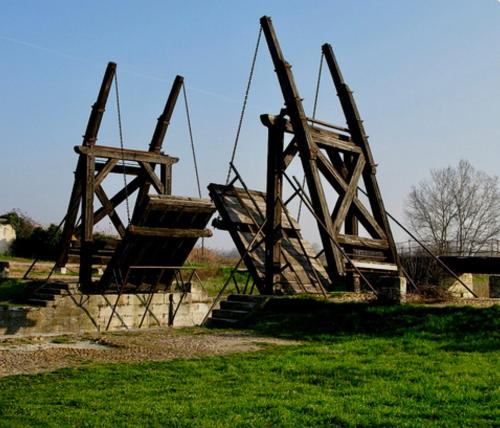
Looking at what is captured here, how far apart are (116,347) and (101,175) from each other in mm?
10425

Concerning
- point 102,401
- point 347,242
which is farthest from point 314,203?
point 102,401

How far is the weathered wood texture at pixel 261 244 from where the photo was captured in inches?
661

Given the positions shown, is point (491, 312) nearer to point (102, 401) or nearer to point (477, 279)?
point (102, 401)

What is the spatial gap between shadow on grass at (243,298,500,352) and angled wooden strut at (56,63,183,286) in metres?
7.70

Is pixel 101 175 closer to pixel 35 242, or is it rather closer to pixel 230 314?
pixel 230 314

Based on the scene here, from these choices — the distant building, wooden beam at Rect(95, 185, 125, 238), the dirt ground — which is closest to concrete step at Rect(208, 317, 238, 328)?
the dirt ground

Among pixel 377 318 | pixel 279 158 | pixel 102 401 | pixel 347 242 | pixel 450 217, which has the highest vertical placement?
pixel 450 217

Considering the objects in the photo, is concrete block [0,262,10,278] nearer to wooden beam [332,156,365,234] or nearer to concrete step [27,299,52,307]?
concrete step [27,299,52,307]

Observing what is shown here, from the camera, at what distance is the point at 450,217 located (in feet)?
175

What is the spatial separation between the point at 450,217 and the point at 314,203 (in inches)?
1564

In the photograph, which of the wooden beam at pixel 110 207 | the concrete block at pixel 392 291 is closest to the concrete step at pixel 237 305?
the concrete block at pixel 392 291

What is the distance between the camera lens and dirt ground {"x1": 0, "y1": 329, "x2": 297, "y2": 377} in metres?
9.80

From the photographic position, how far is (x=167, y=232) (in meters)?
18.4

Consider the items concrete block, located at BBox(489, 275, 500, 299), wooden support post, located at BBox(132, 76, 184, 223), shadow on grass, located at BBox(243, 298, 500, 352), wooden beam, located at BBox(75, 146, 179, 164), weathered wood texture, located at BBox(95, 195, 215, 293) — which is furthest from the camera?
wooden support post, located at BBox(132, 76, 184, 223)
